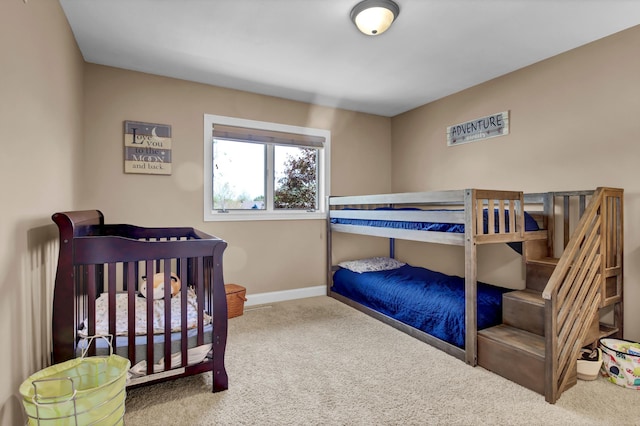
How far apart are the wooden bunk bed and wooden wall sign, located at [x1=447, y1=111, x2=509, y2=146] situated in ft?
2.43

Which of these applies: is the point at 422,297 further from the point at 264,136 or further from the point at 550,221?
the point at 264,136

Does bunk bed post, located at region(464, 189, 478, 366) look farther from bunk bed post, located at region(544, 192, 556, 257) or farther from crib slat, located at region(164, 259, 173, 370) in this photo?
crib slat, located at region(164, 259, 173, 370)

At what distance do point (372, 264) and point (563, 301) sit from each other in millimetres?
2121

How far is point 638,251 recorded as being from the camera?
7.81 feet

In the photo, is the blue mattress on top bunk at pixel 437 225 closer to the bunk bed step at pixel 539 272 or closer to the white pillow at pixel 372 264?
the bunk bed step at pixel 539 272

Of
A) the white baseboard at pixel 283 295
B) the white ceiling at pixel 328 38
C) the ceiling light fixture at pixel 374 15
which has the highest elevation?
the white ceiling at pixel 328 38

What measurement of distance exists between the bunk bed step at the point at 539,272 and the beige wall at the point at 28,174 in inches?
122

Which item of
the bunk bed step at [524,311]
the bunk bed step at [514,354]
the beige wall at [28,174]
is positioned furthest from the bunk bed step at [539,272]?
the beige wall at [28,174]

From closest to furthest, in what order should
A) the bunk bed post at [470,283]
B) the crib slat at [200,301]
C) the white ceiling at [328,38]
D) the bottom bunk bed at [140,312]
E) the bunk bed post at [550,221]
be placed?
the bottom bunk bed at [140,312], the crib slat at [200,301], the white ceiling at [328,38], the bunk bed post at [470,283], the bunk bed post at [550,221]

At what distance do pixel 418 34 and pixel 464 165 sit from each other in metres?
1.62

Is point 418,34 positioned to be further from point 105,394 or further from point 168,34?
point 105,394

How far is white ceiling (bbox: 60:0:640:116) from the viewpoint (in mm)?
2156

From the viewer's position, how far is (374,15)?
2.12 meters

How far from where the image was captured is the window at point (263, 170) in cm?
353
